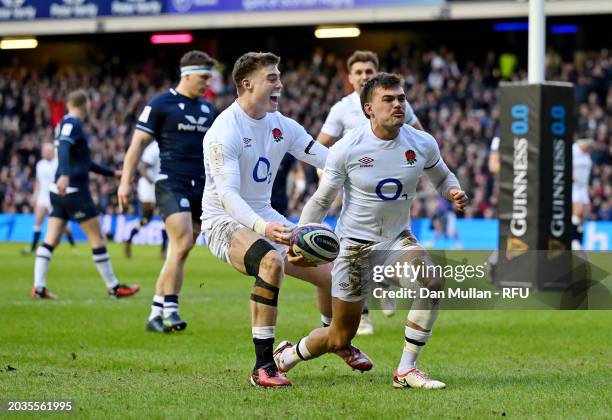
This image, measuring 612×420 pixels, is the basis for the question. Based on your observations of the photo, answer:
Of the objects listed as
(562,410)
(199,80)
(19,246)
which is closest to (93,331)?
(199,80)

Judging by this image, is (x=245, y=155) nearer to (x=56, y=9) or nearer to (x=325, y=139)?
(x=325, y=139)

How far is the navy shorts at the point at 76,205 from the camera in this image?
1401 centimetres

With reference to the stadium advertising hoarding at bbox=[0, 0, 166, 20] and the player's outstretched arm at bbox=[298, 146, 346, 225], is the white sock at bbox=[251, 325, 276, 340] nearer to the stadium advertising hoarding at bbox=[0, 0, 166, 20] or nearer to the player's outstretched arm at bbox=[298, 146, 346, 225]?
the player's outstretched arm at bbox=[298, 146, 346, 225]

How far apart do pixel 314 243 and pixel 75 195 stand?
7.38 metres

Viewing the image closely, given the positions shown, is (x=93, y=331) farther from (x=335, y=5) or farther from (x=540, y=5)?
(x=335, y=5)

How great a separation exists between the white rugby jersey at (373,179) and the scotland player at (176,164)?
3513 mm

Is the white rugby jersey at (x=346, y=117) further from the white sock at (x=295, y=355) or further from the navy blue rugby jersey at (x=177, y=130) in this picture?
the white sock at (x=295, y=355)

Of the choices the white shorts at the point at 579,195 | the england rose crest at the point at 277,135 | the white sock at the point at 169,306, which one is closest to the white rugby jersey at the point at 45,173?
the white shorts at the point at 579,195

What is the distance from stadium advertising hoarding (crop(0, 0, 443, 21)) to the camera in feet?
109

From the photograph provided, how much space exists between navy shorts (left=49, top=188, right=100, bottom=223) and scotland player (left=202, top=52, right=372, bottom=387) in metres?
5.95

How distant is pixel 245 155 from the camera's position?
8.12 m

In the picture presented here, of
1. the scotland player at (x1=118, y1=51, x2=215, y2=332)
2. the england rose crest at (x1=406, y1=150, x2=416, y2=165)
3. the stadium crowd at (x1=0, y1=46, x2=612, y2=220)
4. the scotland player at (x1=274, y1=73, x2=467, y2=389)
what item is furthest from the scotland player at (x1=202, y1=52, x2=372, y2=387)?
the stadium crowd at (x1=0, y1=46, x2=612, y2=220)

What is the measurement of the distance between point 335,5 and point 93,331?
2310 cm

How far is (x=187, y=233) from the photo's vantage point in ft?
36.4
